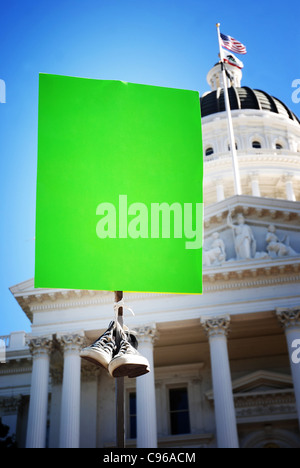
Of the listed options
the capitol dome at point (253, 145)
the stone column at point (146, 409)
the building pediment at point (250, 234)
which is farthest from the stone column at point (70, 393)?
→ the capitol dome at point (253, 145)

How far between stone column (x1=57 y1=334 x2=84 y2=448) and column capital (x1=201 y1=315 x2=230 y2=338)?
5.65 meters

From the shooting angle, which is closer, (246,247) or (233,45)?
(246,247)

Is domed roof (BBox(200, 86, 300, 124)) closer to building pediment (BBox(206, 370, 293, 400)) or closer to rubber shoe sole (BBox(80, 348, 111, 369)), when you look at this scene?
building pediment (BBox(206, 370, 293, 400))

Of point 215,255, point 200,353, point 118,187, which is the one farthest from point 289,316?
A: point 118,187

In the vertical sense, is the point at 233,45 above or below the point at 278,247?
above

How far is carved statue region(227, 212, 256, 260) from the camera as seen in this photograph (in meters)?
27.2

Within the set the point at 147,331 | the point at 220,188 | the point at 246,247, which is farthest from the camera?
the point at 220,188

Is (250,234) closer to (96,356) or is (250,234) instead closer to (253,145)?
(96,356)

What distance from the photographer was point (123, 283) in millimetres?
5348

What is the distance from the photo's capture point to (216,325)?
26.0m

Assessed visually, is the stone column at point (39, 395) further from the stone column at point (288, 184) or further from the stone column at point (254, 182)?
the stone column at point (288, 184)

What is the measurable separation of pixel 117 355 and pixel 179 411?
27.0 m

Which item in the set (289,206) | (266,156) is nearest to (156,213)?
(289,206)

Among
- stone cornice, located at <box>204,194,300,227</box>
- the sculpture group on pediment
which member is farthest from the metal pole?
stone cornice, located at <box>204,194,300,227</box>
